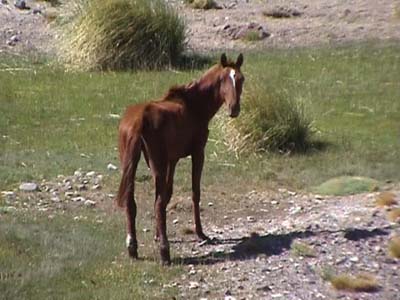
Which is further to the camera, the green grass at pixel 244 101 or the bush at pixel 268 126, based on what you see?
the bush at pixel 268 126

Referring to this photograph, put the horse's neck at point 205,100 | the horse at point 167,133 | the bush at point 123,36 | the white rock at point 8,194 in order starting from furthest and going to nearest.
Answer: the bush at point 123,36, the white rock at point 8,194, the horse's neck at point 205,100, the horse at point 167,133

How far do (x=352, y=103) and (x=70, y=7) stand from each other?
247 inches

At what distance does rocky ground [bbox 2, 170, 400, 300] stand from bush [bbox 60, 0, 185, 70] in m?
7.73

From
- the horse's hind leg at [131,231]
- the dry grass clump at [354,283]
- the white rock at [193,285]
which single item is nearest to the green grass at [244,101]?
the horse's hind leg at [131,231]

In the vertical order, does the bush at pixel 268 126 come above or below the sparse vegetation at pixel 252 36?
above

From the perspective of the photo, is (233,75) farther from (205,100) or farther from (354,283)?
(354,283)

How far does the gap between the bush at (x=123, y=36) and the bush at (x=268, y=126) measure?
5.75 m

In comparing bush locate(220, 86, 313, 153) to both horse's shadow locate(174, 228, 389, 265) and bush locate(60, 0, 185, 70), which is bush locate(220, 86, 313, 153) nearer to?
horse's shadow locate(174, 228, 389, 265)

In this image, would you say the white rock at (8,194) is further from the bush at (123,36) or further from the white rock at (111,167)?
the bush at (123,36)

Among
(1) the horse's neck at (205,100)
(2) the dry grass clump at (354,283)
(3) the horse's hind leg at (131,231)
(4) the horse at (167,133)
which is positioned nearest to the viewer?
(2) the dry grass clump at (354,283)

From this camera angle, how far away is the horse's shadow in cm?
1005

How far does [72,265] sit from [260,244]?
1594 millimetres

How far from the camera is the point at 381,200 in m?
11.4

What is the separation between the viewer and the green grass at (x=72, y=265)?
9.22 meters
